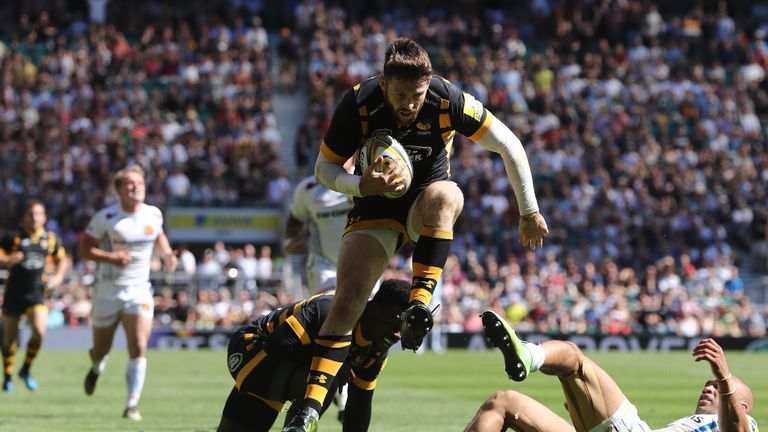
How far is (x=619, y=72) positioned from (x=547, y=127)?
12.7 ft

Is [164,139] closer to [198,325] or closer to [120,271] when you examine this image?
[198,325]

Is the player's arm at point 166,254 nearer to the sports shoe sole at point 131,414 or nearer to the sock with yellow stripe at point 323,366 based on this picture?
the sports shoe sole at point 131,414

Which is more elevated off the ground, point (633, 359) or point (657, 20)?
point (657, 20)

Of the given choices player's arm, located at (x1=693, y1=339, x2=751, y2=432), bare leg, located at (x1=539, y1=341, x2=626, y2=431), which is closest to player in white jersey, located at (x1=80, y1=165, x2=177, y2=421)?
bare leg, located at (x1=539, y1=341, x2=626, y2=431)

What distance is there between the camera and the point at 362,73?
3244cm

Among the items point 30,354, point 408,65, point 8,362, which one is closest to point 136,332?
point 30,354

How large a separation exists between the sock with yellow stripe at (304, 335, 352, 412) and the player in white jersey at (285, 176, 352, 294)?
4.10 m

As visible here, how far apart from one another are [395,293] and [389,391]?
8.17 metres

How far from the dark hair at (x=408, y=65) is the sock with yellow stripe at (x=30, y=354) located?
9.56 meters

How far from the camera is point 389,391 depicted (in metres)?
15.4

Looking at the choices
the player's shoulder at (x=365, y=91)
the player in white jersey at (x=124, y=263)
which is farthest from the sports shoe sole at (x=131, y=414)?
the player's shoulder at (x=365, y=91)

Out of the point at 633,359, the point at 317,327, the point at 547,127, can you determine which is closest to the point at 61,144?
the point at 547,127

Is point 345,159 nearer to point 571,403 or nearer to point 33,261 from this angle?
point 571,403

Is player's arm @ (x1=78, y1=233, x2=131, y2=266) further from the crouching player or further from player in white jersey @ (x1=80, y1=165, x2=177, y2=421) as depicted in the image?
A: the crouching player
